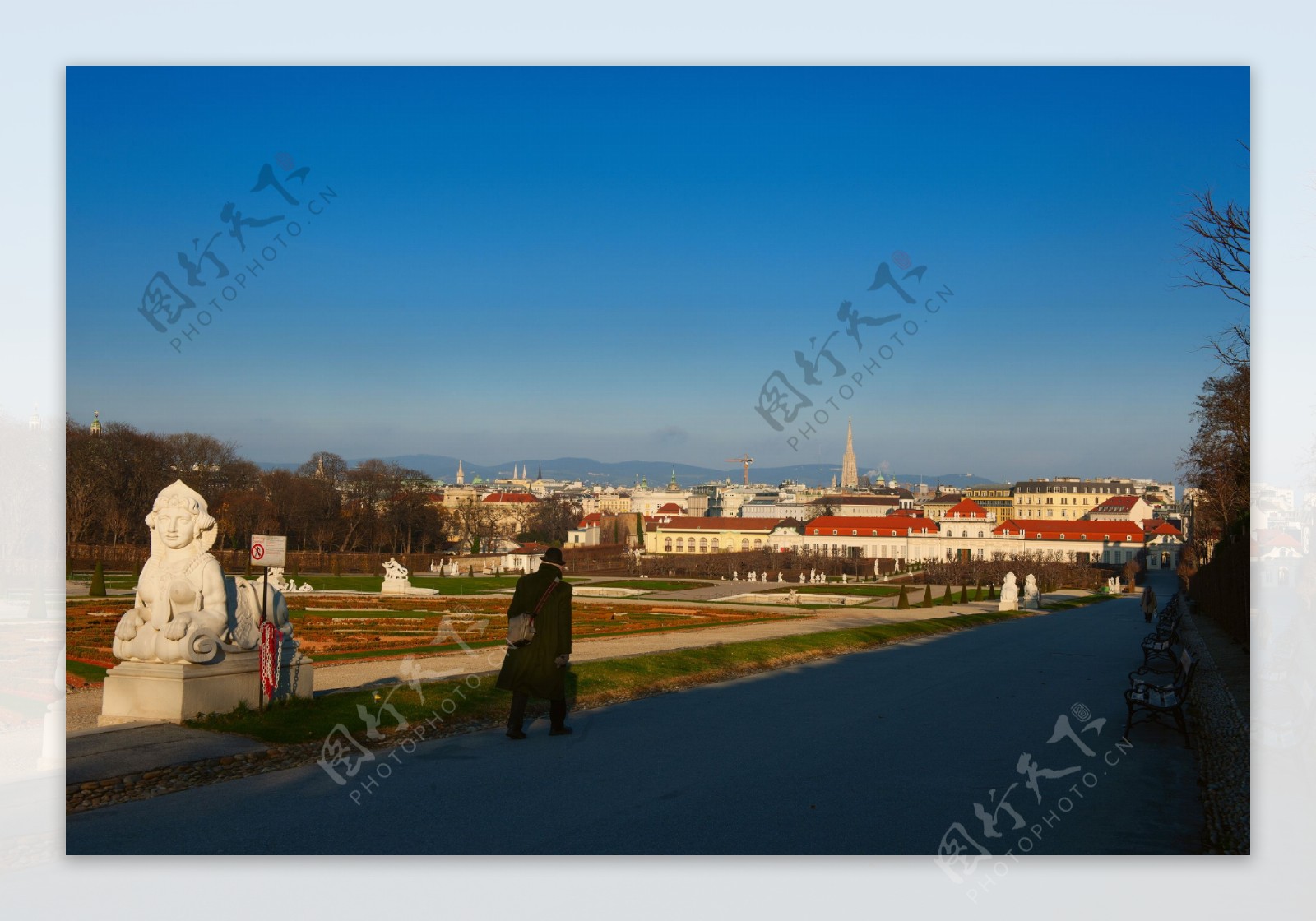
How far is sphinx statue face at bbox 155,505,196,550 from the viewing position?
9453 millimetres

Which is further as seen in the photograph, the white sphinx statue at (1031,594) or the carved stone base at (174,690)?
the white sphinx statue at (1031,594)

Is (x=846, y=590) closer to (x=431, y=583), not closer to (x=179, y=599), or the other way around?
(x=431, y=583)

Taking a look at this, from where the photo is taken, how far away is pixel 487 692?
11.5 metres

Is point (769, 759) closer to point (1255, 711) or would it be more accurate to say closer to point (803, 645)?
point (1255, 711)

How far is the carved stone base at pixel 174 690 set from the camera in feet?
30.1

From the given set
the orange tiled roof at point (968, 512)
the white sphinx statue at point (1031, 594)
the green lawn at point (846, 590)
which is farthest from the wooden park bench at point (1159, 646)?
the orange tiled roof at point (968, 512)

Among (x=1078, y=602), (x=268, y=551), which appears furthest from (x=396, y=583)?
Answer: (x=268, y=551)

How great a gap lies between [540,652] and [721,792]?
2.15 metres

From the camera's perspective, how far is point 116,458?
43656 mm

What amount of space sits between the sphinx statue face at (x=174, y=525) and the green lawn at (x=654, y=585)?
115ft

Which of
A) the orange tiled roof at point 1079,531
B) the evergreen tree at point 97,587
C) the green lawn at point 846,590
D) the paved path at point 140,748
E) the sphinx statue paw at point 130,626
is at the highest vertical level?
the sphinx statue paw at point 130,626

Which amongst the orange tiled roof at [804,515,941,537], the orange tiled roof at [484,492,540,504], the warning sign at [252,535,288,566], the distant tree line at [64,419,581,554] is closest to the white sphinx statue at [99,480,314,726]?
the warning sign at [252,535,288,566]

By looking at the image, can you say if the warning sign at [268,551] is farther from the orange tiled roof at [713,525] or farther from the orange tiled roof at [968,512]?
the orange tiled roof at [968,512]

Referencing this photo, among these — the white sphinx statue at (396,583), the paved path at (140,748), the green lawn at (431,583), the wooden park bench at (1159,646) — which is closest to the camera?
the paved path at (140,748)
